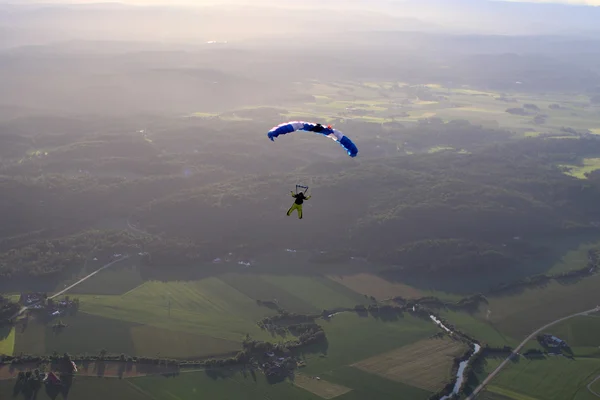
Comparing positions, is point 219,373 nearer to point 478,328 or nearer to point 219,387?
point 219,387

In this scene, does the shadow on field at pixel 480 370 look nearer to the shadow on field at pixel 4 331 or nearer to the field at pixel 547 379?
the field at pixel 547 379

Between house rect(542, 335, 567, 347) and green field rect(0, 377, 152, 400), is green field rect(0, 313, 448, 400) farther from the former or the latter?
house rect(542, 335, 567, 347)

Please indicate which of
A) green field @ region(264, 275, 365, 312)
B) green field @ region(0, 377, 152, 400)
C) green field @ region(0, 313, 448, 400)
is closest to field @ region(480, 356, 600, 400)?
green field @ region(0, 313, 448, 400)

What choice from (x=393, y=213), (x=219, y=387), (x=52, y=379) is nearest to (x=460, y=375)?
(x=219, y=387)

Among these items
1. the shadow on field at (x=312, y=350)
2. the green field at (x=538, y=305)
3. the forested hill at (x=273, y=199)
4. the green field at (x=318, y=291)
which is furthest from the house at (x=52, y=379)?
the green field at (x=538, y=305)

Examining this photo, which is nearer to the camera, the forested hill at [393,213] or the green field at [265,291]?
the green field at [265,291]
